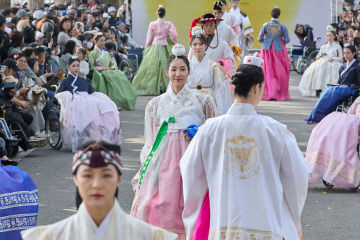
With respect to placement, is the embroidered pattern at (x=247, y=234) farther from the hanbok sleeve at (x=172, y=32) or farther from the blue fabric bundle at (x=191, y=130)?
the hanbok sleeve at (x=172, y=32)

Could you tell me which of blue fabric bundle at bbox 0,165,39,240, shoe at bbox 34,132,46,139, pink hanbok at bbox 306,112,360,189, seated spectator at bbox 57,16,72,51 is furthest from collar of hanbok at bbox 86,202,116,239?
seated spectator at bbox 57,16,72,51

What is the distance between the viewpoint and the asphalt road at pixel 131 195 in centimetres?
801

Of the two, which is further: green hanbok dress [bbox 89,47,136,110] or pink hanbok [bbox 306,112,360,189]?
green hanbok dress [bbox 89,47,136,110]

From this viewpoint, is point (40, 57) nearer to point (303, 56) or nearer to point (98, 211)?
point (98, 211)

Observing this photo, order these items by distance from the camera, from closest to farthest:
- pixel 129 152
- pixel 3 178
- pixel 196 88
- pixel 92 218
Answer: pixel 92 218 < pixel 3 178 < pixel 196 88 < pixel 129 152

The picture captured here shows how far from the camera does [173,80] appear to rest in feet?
22.9

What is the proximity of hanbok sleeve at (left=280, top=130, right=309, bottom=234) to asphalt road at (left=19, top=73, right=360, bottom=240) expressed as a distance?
2.39 metres

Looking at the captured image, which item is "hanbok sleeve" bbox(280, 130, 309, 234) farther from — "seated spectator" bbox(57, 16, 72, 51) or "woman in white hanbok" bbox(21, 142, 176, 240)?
"seated spectator" bbox(57, 16, 72, 51)

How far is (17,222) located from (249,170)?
2.00 metres

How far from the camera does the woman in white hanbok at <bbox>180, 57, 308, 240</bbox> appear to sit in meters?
5.19

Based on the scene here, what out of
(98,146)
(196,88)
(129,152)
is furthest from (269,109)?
(98,146)

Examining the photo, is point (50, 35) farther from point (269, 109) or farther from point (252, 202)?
point (252, 202)

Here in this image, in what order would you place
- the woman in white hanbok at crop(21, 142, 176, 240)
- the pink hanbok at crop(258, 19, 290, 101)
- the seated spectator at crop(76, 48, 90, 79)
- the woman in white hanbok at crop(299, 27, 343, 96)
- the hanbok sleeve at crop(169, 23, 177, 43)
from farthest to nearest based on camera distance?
the hanbok sleeve at crop(169, 23, 177, 43), the pink hanbok at crop(258, 19, 290, 101), the woman in white hanbok at crop(299, 27, 343, 96), the seated spectator at crop(76, 48, 90, 79), the woman in white hanbok at crop(21, 142, 176, 240)

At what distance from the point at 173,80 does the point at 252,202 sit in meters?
2.00
